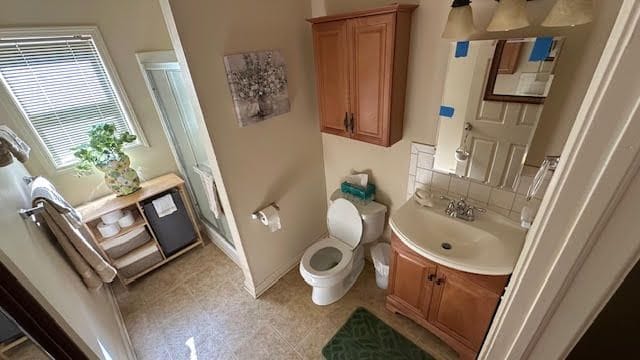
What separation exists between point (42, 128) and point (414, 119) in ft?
9.22

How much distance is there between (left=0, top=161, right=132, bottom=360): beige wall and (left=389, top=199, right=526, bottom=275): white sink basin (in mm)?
1490

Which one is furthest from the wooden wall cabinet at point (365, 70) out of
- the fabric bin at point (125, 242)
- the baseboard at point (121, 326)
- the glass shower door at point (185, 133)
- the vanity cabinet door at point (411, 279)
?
the baseboard at point (121, 326)

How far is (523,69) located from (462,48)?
0.28 metres

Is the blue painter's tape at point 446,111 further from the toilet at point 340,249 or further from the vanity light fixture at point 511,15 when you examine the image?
the toilet at point 340,249

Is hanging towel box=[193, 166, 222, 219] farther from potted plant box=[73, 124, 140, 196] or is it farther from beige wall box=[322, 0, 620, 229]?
beige wall box=[322, 0, 620, 229]

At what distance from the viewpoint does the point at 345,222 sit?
197 centimetres

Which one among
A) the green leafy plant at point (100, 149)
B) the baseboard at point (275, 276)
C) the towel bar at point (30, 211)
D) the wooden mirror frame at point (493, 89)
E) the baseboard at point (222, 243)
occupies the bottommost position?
the baseboard at point (275, 276)

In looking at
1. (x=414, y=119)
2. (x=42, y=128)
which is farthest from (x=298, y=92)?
(x=42, y=128)

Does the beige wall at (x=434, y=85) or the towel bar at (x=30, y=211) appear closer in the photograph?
the beige wall at (x=434, y=85)

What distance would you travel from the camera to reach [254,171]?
176cm

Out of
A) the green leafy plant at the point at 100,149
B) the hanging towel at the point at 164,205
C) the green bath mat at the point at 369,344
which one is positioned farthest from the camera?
the hanging towel at the point at 164,205

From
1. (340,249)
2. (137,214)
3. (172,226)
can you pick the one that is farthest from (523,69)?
(137,214)

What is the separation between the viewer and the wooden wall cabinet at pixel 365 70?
1309 mm

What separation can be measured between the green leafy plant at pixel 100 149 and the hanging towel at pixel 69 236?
1.42 feet
